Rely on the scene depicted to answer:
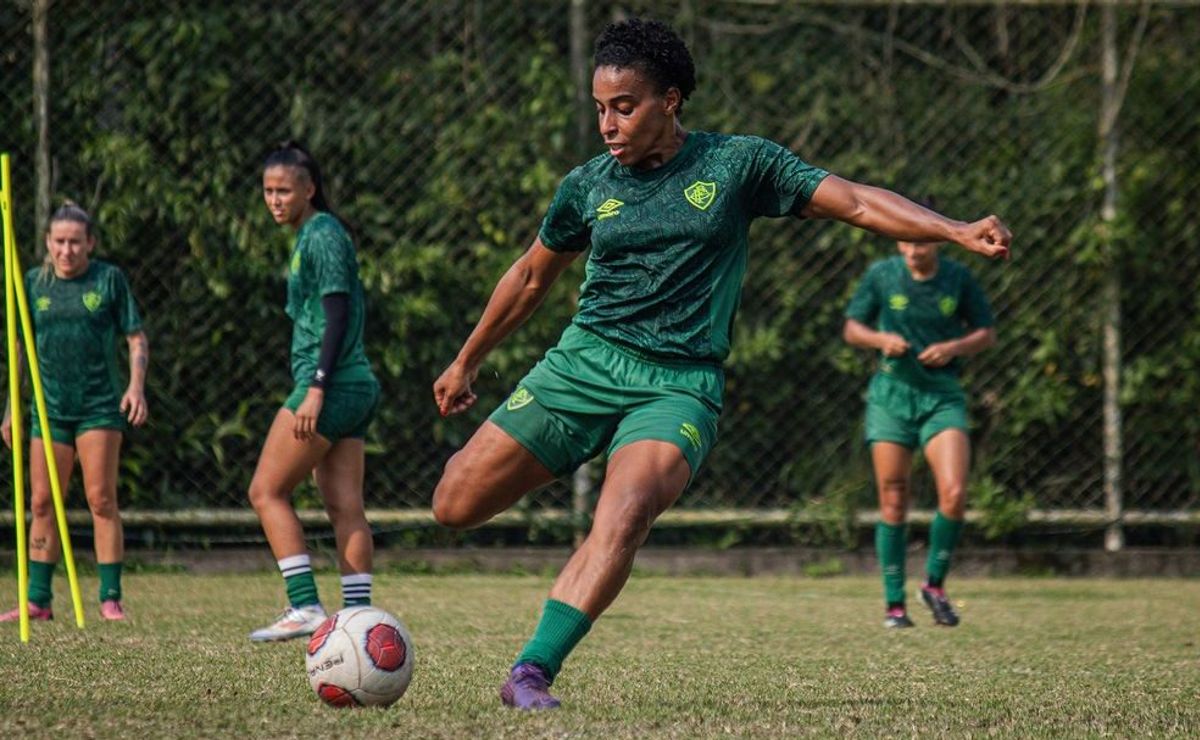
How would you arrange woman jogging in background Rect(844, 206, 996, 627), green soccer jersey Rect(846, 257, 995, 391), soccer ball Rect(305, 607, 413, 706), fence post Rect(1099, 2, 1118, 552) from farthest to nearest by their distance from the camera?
fence post Rect(1099, 2, 1118, 552)
green soccer jersey Rect(846, 257, 995, 391)
woman jogging in background Rect(844, 206, 996, 627)
soccer ball Rect(305, 607, 413, 706)

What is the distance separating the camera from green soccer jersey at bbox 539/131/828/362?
4.90 meters

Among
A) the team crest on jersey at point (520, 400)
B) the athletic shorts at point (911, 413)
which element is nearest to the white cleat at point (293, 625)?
the team crest on jersey at point (520, 400)

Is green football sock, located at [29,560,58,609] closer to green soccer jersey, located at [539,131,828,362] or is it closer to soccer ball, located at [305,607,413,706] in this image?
soccer ball, located at [305,607,413,706]

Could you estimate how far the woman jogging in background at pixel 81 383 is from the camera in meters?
7.84

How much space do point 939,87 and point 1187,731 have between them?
6.95 meters

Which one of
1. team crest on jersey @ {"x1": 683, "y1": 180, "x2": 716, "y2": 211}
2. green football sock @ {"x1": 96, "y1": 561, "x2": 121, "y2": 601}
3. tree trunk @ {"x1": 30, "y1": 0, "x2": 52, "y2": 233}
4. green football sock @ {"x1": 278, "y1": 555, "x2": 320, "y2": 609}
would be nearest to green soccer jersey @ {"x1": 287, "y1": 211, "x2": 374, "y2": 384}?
green football sock @ {"x1": 278, "y1": 555, "x2": 320, "y2": 609}

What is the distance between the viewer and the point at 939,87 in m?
10.9

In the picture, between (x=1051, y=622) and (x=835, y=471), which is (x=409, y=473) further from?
(x=1051, y=622)

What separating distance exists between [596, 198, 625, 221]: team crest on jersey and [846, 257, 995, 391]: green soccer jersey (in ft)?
12.9

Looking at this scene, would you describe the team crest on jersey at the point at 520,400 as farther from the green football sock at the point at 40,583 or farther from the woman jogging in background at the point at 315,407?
the green football sock at the point at 40,583

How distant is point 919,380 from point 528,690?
448cm

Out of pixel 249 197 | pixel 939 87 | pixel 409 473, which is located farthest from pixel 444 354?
pixel 939 87

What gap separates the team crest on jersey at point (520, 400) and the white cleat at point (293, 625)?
7.08 ft

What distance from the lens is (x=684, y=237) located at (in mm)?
4891
